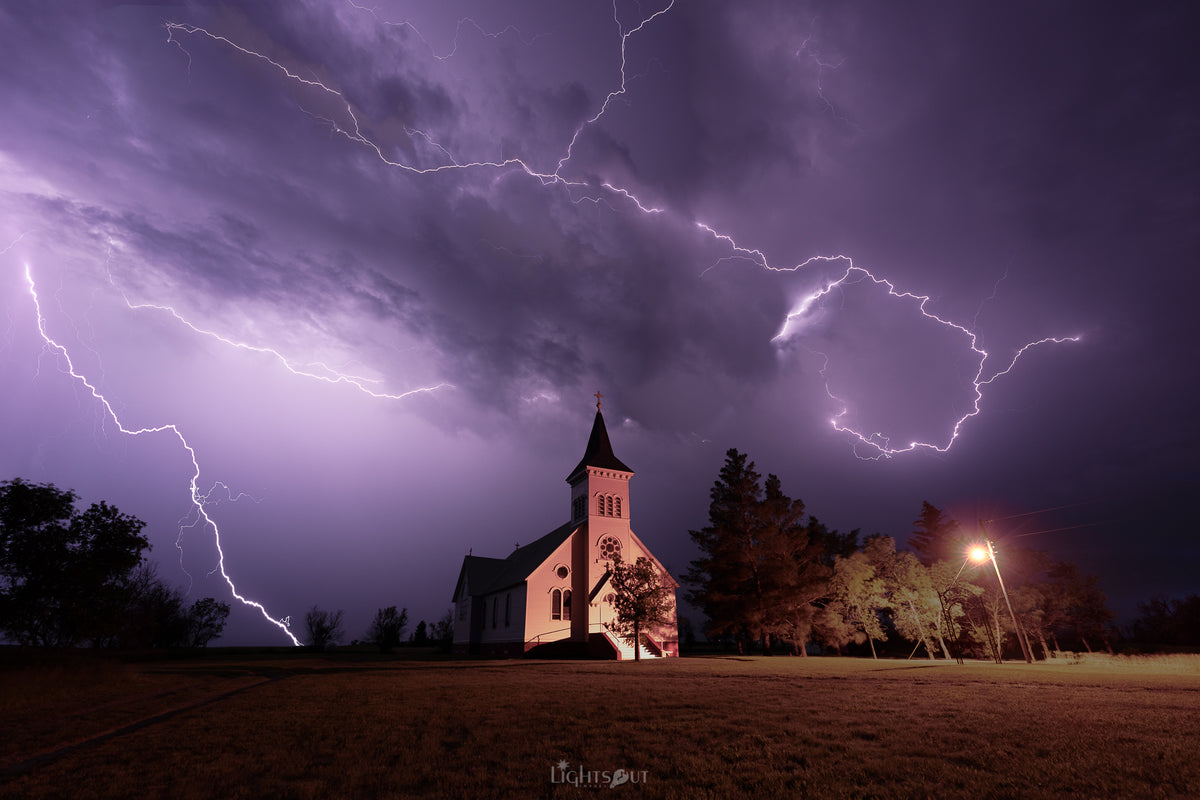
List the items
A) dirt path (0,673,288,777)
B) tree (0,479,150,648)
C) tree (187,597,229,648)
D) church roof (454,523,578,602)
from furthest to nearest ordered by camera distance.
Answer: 1. tree (187,597,229,648)
2. church roof (454,523,578,602)
3. tree (0,479,150,648)
4. dirt path (0,673,288,777)

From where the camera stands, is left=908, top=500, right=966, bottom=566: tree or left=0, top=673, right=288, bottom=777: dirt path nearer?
left=0, top=673, right=288, bottom=777: dirt path

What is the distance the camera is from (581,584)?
40375mm

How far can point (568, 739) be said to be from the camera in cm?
837

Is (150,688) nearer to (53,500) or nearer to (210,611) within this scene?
(53,500)

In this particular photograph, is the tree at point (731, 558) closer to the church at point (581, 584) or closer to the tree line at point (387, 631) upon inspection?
the church at point (581, 584)

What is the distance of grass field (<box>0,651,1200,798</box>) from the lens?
19.8 ft

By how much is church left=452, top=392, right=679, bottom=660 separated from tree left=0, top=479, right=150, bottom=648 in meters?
23.8

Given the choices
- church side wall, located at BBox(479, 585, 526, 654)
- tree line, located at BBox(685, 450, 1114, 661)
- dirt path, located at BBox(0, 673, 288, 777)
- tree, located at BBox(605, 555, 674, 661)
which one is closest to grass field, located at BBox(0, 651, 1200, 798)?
dirt path, located at BBox(0, 673, 288, 777)

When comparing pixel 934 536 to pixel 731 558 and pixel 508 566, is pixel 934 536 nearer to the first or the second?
pixel 731 558

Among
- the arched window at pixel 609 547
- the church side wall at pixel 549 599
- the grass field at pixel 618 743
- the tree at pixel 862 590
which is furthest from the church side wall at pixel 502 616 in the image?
the grass field at pixel 618 743

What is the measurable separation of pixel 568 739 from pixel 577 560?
33458 millimetres

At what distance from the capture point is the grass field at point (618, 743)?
6.03 metres

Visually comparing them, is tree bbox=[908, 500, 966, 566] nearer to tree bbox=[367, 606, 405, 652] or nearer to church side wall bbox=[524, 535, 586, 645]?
church side wall bbox=[524, 535, 586, 645]

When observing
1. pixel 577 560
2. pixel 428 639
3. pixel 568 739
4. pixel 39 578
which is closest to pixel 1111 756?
pixel 568 739
